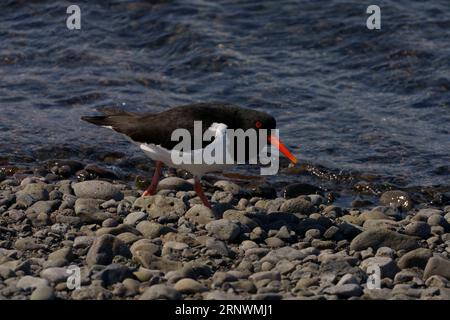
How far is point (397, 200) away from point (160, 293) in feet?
12.2

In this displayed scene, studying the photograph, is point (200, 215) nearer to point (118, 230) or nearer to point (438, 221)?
point (118, 230)

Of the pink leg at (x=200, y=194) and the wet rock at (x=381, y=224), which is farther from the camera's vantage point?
the pink leg at (x=200, y=194)

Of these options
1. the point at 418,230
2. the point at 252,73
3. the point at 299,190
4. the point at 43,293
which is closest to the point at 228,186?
the point at 299,190

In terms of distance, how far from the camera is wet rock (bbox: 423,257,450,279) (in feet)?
21.9

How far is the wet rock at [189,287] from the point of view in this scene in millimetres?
6152

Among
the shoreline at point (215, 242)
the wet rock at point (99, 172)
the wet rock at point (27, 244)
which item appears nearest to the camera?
the shoreline at point (215, 242)

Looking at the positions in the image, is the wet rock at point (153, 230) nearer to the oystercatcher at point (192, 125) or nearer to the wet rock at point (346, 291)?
the oystercatcher at point (192, 125)

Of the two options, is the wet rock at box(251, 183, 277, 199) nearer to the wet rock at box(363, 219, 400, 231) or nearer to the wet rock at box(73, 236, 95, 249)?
the wet rock at box(363, 219, 400, 231)

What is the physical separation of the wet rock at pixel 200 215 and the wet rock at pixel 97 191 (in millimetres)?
847

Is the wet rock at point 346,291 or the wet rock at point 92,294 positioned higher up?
the wet rock at point 92,294

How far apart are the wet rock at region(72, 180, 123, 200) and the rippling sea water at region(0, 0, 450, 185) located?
1.70 m

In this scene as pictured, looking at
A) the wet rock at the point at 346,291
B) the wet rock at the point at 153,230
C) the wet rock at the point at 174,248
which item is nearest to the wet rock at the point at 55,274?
the wet rock at the point at 174,248
